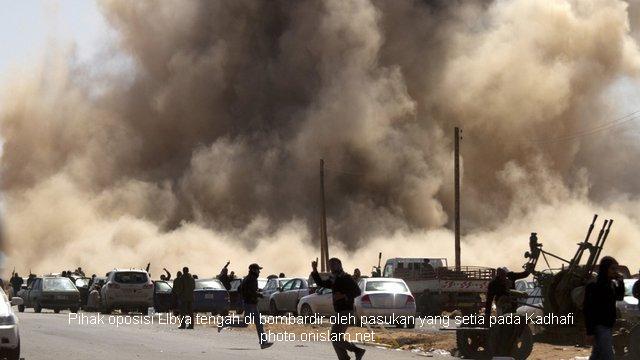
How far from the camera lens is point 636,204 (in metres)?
94.2

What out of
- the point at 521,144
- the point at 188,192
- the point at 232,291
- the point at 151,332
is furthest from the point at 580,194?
the point at 151,332

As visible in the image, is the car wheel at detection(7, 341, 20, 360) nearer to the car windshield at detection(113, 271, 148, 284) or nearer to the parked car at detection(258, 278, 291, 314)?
the car windshield at detection(113, 271, 148, 284)

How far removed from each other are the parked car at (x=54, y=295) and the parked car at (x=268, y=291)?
6423 mm

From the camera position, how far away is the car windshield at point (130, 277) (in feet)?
129

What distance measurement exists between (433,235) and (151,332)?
57638 mm

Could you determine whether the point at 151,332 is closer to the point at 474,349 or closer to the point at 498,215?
the point at 474,349

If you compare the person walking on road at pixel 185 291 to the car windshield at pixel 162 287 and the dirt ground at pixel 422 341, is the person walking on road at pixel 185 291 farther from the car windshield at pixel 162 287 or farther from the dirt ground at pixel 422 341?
the car windshield at pixel 162 287

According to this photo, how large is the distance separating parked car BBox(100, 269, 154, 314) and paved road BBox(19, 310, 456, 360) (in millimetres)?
9718

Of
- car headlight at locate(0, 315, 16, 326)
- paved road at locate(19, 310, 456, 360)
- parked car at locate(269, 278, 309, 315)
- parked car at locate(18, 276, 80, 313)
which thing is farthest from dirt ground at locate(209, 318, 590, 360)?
parked car at locate(18, 276, 80, 313)

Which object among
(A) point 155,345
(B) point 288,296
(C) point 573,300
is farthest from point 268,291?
(C) point 573,300

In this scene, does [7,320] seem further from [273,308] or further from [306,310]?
[273,308]

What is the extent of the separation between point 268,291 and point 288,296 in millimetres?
2825

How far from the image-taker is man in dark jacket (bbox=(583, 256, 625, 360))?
1252 cm

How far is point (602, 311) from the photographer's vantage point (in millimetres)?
12602
